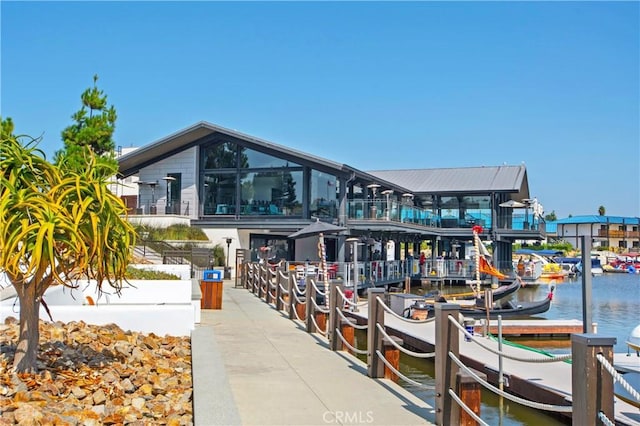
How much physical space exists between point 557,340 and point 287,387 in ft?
43.1

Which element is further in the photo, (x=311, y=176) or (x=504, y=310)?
(x=311, y=176)

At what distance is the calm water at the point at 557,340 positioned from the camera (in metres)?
8.80

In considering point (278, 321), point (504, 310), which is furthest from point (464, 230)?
point (278, 321)

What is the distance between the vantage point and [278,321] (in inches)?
503

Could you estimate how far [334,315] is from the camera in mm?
9633

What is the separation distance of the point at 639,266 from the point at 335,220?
49168 mm

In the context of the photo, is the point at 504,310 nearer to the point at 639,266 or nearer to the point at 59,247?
the point at 59,247

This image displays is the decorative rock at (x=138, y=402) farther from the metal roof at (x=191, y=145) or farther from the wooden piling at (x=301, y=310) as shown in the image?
the metal roof at (x=191, y=145)

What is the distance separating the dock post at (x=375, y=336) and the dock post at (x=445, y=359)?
1.88 metres

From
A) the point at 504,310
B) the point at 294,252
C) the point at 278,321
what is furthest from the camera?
the point at 294,252

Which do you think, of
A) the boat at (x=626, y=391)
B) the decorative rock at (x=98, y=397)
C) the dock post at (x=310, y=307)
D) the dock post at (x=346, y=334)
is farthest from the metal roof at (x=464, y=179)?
the decorative rock at (x=98, y=397)

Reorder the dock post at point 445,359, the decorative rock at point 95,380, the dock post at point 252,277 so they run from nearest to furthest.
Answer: the decorative rock at point 95,380 < the dock post at point 445,359 < the dock post at point 252,277

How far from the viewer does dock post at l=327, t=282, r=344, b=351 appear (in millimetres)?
9461

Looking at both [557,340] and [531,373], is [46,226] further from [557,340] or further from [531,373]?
[557,340]
